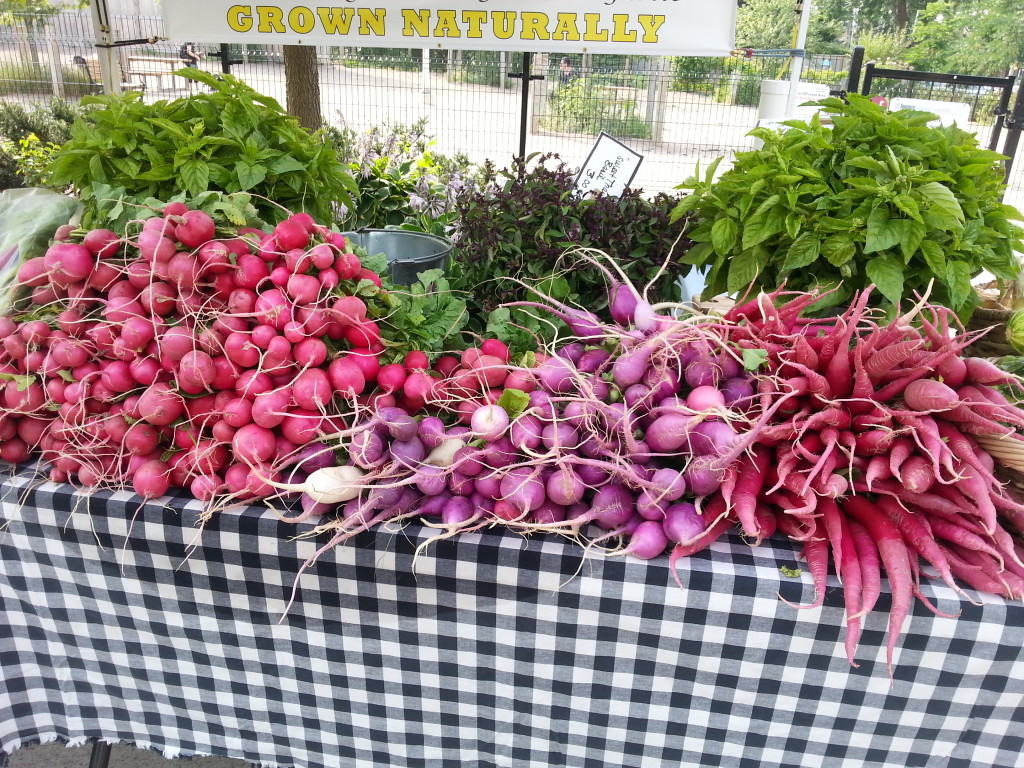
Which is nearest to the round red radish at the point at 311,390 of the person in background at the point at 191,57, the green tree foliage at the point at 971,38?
the person in background at the point at 191,57

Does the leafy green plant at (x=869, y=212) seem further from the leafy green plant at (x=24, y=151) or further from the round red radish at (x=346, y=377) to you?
the leafy green plant at (x=24, y=151)

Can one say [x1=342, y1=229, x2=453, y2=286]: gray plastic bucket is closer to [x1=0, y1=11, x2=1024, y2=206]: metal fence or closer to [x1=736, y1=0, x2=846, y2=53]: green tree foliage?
[x1=0, y1=11, x2=1024, y2=206]: metal fence

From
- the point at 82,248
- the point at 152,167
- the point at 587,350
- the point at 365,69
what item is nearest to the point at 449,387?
the point at 587,350

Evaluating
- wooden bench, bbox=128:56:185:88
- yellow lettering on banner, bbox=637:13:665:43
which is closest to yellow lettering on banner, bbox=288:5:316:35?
yellow lettering on banner, bbox=637:13:665:43

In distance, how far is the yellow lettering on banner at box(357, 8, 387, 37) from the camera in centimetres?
344

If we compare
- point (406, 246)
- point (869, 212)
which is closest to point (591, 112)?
point (406, 246)

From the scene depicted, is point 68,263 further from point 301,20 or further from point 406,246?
point 301,20

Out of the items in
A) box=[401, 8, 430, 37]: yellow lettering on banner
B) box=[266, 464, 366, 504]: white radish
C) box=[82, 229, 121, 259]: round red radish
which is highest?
box=[401, 8, 430, 37]: yellow lettering on banner

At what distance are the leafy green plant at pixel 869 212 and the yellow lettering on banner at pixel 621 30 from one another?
5.80 feet

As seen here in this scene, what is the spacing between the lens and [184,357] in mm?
1368

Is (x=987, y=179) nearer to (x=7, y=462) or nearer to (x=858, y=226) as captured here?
(x=858, y=226)

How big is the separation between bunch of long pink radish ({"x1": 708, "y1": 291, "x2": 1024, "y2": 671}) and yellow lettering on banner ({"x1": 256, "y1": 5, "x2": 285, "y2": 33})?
131 inches

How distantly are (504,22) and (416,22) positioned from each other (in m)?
0.48

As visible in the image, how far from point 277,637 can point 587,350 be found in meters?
0.94
